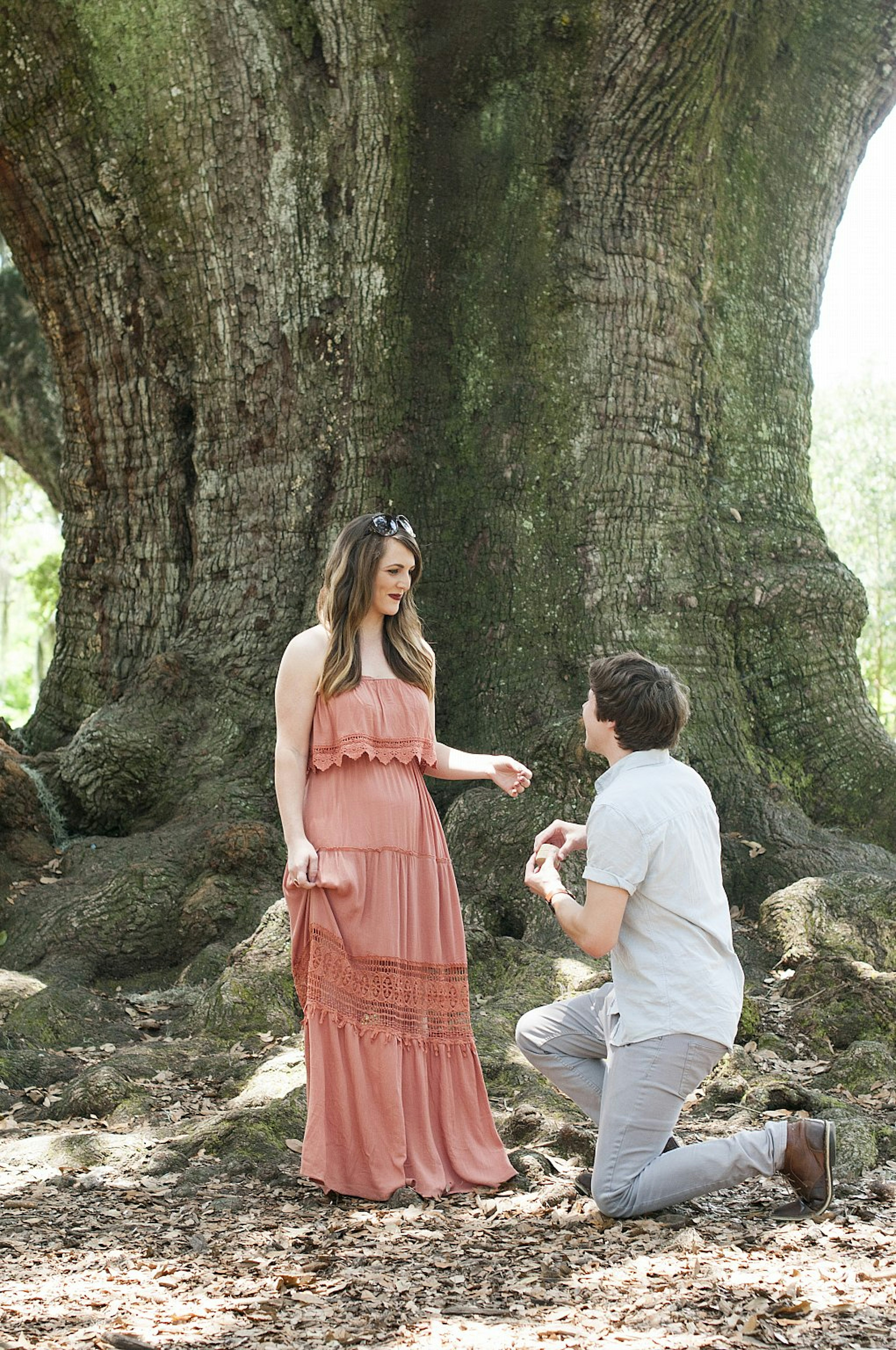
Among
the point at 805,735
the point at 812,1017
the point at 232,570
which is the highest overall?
the point at 232,570

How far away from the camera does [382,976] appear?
4.34m

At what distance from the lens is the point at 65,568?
8086 mm

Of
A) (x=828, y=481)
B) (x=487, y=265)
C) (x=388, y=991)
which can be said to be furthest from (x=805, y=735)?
(x=828, y=481)

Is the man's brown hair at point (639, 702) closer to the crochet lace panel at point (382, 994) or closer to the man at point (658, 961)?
the man at point (658, 961)

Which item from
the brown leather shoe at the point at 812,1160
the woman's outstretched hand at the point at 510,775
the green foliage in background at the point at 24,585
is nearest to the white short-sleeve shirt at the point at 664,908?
the brown leather shoe at the point at 812,1160

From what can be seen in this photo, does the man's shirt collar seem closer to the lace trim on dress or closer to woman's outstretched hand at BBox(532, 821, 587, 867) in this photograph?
woman's outstretched hand at BBox(532, 821, 587, 867)

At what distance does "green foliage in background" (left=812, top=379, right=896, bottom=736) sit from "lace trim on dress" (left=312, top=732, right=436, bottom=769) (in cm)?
3084

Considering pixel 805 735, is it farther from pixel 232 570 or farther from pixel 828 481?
pixel 828 481

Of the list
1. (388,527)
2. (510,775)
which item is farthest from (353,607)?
(510,775)

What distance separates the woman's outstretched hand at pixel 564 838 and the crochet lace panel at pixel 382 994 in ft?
1.92

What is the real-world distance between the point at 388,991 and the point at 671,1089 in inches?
38.4

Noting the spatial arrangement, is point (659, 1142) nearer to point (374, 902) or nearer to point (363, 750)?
point (374, 902)

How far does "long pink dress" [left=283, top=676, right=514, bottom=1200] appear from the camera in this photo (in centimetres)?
423

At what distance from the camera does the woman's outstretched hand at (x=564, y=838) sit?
13.3 ft
